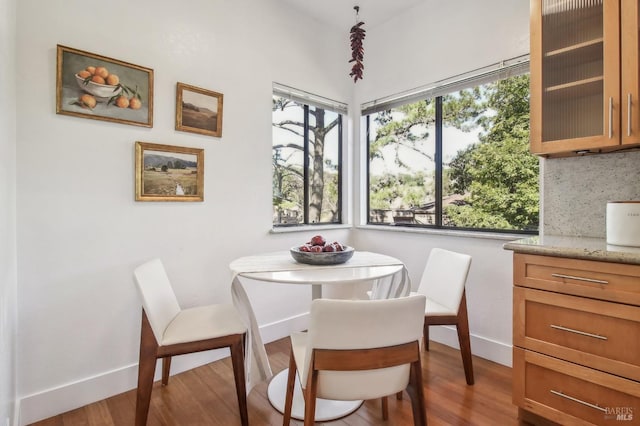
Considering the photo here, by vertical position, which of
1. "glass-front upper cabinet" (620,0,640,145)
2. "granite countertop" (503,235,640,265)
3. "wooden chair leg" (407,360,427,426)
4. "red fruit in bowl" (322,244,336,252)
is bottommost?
"wooden chair leg" (407,360,427,426)

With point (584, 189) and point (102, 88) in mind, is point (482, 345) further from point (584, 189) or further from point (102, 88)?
point (102, 88)

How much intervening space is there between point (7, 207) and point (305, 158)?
2086 millimetres

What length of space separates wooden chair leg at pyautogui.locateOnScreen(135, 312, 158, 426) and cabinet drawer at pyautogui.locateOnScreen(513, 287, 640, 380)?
1782 mm

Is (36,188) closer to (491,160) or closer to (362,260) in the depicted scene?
(362,260)

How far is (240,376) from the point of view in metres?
1.56

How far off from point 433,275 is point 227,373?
1558mm

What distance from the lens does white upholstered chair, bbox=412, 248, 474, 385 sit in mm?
1915

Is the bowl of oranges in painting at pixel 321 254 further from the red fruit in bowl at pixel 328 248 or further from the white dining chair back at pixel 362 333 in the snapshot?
the white dining chair back at pixel 362 333

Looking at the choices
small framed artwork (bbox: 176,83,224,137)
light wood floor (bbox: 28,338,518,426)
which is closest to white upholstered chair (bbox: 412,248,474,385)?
light wood floor (bbox: 28,338,518,426)

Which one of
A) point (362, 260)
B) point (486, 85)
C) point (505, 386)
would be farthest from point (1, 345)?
point (486, 85)

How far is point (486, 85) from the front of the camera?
2.36 m

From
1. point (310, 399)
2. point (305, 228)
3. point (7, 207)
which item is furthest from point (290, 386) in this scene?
point (305, 228)

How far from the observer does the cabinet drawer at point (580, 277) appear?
1.25m

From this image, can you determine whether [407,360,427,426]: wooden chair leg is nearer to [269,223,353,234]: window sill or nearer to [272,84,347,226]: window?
[269,223,353,234]: window sill
